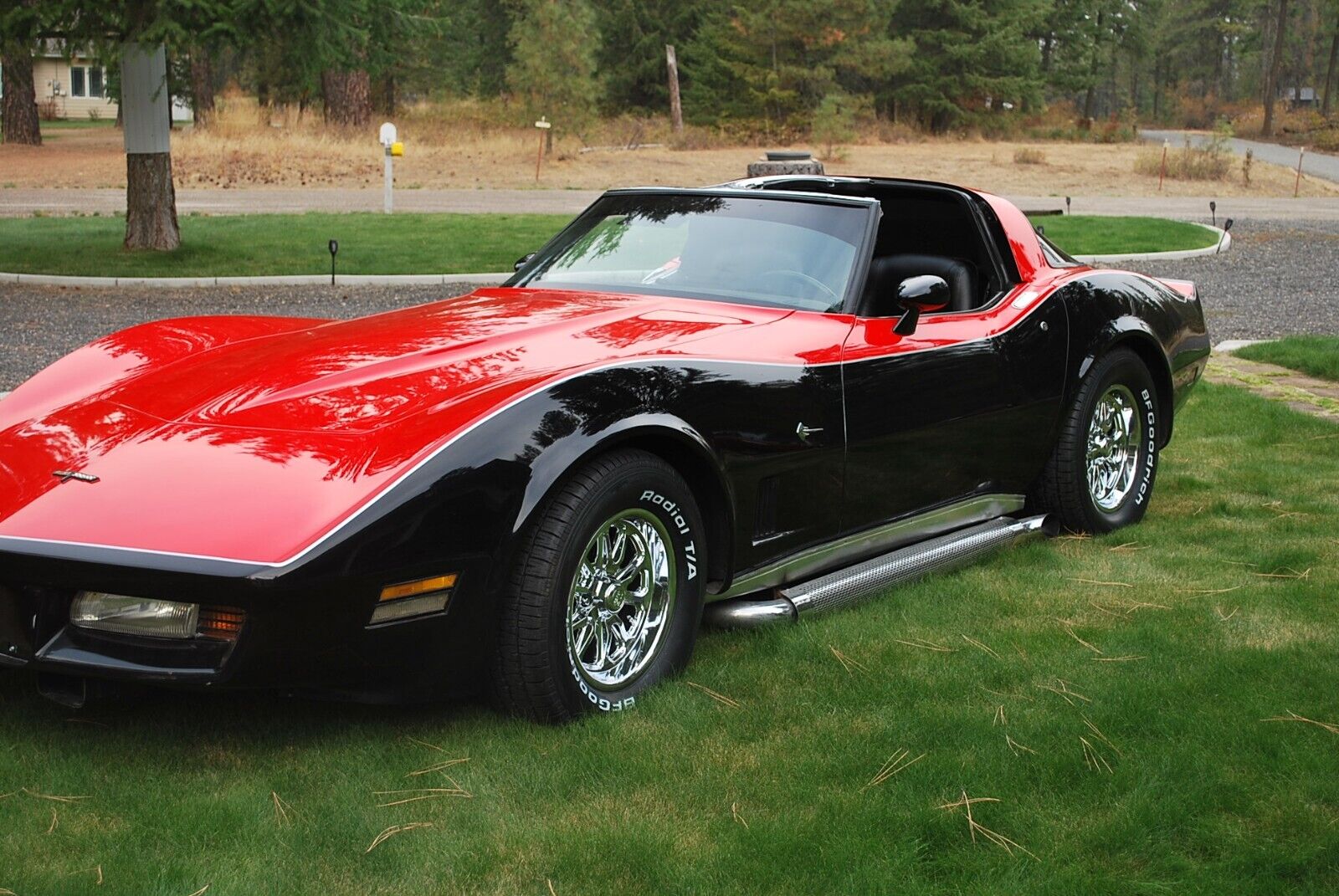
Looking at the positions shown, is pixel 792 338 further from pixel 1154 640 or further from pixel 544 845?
pixel 544 845

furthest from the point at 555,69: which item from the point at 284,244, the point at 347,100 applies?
the point at 284,244

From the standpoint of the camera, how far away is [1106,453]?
5746 mm

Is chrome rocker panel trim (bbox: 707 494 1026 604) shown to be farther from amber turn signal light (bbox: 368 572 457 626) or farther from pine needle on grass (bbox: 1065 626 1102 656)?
amber turn signal light (bbox: 368 572 457 626)

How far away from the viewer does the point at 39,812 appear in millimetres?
2988

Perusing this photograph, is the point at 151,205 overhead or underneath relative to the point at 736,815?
overhead

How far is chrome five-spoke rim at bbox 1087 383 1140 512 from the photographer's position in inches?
222

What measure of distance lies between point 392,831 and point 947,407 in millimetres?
2480

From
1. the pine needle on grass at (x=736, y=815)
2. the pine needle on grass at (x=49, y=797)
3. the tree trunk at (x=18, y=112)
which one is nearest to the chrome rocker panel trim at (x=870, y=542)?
the pine needle on grass at (x=736, y=815)

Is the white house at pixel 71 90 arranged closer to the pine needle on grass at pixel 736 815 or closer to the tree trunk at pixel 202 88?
the tree trunk at pixel 202 88

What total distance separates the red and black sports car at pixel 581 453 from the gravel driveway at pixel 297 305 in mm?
5344

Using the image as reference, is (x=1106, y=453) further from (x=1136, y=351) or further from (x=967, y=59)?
(x=967, y=59)

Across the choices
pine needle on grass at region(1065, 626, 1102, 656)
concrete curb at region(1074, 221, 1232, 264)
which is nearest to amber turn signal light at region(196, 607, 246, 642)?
pine needle on grass at region(1065, 626, 1102, 656)

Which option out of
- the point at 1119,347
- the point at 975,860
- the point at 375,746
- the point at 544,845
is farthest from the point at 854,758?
the point at 1119,347

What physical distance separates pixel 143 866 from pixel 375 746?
0.72 meters
